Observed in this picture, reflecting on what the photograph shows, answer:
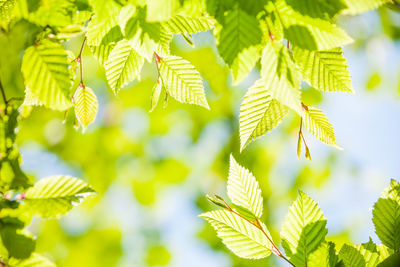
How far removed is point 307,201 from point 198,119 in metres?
4.22

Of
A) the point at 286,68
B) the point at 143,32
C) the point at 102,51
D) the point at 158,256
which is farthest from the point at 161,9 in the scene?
the point at 158,256

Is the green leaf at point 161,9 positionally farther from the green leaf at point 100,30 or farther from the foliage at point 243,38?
the green leaf at point 100,30

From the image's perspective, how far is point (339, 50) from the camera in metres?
0.52

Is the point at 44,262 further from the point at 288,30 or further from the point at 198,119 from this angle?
the point at 198,119

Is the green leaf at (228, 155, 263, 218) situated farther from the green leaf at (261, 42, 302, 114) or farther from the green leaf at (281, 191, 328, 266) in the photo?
the green leaf at (261, 42, 302, 114)

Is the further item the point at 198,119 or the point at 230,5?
the point at 198,119

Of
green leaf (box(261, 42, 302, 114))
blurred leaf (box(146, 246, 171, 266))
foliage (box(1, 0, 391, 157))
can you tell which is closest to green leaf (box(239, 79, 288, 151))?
foliage (box(1, 0, 391, 157))

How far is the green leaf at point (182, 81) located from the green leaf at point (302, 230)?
267 mm

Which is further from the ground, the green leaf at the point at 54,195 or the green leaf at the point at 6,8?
the green leaf at the point at 6,8

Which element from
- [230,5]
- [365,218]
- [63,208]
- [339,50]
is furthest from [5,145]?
[365,218]

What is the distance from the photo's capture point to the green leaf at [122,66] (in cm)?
61

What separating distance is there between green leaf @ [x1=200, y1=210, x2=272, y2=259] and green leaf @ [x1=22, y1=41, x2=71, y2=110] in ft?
0.98

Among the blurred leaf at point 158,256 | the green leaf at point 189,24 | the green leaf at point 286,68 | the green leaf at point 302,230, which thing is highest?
the green leaf at point 189,24

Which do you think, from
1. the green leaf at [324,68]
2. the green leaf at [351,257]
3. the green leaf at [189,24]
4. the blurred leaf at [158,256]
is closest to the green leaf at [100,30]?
the green leaf at [189,24]
